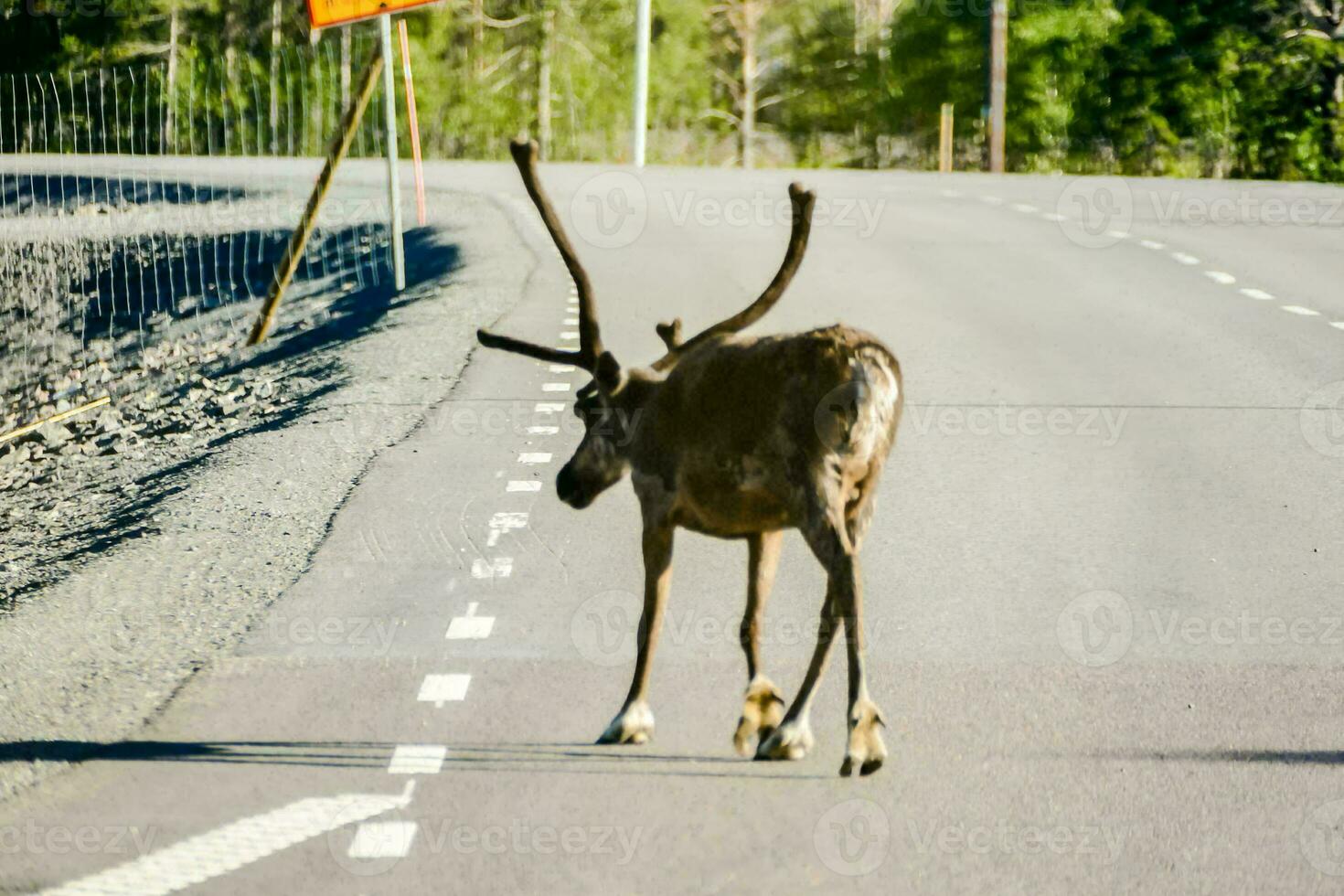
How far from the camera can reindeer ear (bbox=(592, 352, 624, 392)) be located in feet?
21.2

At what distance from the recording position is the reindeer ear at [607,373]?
6.46 meters

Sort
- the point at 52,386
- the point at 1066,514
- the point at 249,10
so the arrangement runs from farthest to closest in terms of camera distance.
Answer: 1. the point at 249,10
2. the point at 52,386
3. the point at 1066,514

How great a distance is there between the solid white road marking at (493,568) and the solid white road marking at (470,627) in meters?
0.60

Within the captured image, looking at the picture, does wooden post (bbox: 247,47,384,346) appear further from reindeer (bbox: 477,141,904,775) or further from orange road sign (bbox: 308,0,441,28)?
reindeer (bbox: 477,141,904,775)

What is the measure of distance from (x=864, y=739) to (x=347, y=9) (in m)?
13.1

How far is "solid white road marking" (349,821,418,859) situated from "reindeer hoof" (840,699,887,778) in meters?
1.38

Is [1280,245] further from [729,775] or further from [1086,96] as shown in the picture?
[1086,96]

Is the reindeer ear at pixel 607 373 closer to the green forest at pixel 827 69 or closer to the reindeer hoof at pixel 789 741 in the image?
the reindeer hoof at pixel 789 741

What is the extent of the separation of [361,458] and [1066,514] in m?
4.19

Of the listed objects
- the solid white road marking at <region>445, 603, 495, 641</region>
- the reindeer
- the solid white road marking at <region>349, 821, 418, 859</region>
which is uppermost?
the reindeer

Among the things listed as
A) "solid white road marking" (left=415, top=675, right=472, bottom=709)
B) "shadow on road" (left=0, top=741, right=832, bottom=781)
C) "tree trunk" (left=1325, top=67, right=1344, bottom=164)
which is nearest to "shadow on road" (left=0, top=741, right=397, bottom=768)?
"shadow on road" (left=0, top=741, right=832, bottom=781)

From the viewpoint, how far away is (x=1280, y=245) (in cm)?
2288

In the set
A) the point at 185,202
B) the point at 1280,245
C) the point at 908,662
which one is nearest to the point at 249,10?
the point at 185,202

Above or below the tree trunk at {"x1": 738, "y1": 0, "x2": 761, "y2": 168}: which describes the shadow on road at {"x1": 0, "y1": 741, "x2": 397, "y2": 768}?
below
